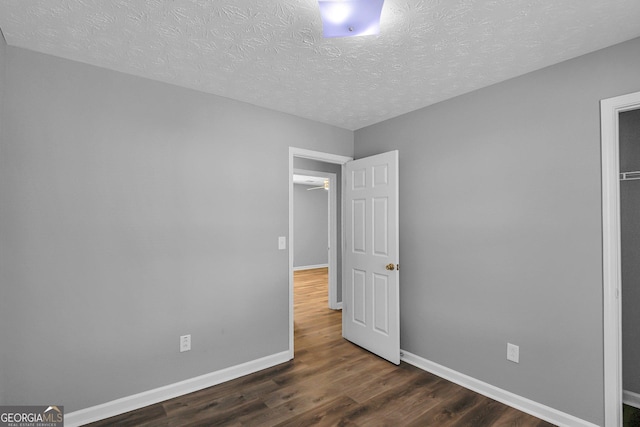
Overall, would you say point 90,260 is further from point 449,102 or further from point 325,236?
point 325,236

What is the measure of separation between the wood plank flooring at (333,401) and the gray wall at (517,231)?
32cm

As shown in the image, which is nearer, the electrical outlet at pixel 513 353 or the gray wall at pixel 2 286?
the gray wall at pixel 2 286

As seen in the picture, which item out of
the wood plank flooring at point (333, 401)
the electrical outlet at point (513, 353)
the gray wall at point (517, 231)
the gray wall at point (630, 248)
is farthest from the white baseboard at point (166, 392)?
the gray wall at point (630, 248)

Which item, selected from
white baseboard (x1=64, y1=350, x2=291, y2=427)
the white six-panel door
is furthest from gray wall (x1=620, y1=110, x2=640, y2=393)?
white baseboard (x1=64, y1=350, x2=291, y2=427)

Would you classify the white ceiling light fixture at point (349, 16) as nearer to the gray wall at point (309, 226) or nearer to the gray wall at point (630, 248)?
the gray wall at point (630, 248)

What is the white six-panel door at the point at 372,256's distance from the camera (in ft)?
9.81

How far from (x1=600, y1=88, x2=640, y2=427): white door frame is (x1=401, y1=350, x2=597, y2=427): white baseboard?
0.75ft

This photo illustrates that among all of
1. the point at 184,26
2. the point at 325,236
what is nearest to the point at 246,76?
the point at 184,26

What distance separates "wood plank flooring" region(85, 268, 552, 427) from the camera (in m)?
2.10

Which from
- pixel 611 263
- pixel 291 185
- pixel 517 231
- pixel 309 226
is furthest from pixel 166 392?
pixel 309 226

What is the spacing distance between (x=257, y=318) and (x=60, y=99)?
7.53ft

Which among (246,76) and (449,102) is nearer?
(246,76)

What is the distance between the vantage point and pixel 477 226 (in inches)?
100

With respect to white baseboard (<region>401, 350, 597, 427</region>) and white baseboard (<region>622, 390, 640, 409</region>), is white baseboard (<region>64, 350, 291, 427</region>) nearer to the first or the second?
white baseboard (<region>401, 350, 597, 427</region>)
